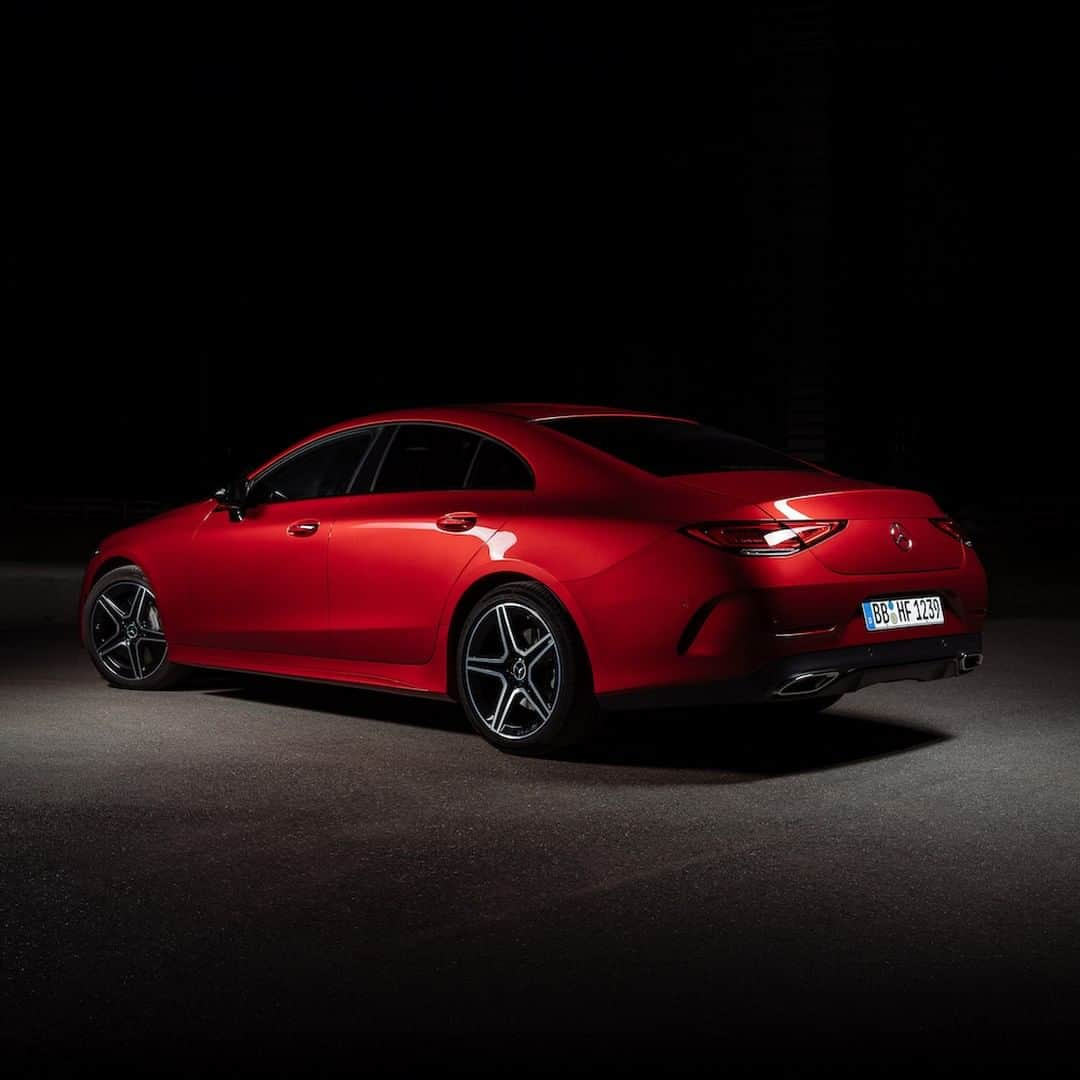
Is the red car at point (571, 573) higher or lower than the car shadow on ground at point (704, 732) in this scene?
higher

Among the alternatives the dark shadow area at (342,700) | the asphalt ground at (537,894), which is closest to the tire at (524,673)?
the asphalt ground at (537,894)

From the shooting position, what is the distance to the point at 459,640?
7.61 m

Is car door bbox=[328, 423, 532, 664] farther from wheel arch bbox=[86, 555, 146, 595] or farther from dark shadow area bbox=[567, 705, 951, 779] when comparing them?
wheel arch bbox=[86, 555, 146, 595]

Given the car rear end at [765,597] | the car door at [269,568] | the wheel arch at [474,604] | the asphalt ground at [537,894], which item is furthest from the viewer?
the car door at [269,568]

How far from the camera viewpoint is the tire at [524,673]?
7.17 meters

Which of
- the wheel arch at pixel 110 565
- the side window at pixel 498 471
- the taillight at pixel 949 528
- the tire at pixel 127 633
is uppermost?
the side window at pixel 498 471

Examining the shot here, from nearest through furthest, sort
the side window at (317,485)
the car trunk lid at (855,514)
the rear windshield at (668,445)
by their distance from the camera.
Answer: the car trunk lid at (855,514) → the rear windshield at (668,445) → the side window at (317,485)

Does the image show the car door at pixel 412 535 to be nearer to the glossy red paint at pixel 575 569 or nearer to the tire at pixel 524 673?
the glossy red paint at pixel 575 569

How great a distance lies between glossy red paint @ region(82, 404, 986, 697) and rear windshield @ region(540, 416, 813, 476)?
0.14 metres

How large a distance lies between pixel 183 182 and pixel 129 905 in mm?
52468

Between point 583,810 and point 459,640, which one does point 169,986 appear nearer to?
point 583,810

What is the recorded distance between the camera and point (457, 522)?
758 centimetres

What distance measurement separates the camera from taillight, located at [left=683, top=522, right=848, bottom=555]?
6754mm

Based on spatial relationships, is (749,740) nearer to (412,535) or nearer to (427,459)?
(412,535)
